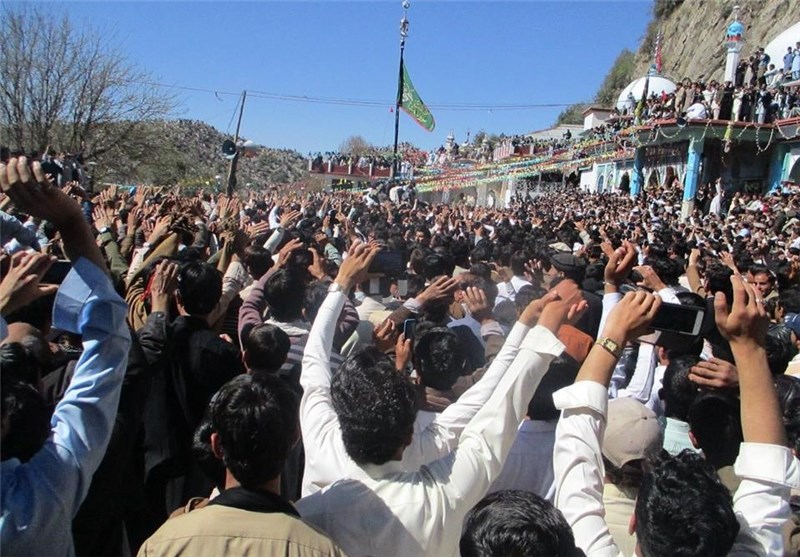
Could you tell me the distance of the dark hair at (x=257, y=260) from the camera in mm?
5027

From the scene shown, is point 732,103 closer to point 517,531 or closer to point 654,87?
point 654,87

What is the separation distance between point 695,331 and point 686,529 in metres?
0.80

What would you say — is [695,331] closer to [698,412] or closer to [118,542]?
[698,412]

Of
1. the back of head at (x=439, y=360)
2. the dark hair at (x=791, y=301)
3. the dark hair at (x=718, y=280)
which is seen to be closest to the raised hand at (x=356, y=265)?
the back of head at (x=439, y=360)

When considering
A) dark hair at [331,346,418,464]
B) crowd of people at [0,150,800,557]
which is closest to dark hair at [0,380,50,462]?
crowd of people at [0,150,800,557]

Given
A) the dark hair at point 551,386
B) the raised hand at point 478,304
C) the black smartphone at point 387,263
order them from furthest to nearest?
the raised hand at point 478,304
the black smartphone at point 387,263
the dark hair at point 551,386

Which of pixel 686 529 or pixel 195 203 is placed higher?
pixel 195 203

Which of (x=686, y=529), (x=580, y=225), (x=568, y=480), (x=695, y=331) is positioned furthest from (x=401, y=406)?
(x=580, y=225)

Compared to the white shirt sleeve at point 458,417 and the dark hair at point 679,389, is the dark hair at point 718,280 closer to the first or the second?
the dark hair at point 679,389

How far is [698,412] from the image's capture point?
2527mm

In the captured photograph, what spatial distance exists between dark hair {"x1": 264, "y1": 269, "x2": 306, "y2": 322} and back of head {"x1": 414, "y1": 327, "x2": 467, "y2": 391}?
123 cm

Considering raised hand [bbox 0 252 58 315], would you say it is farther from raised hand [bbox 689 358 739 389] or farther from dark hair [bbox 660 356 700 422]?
dark hair [bbox 660 356 700 422]

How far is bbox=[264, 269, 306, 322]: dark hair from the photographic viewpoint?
3.85 meters

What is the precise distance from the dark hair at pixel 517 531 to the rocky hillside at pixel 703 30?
36.5 m
